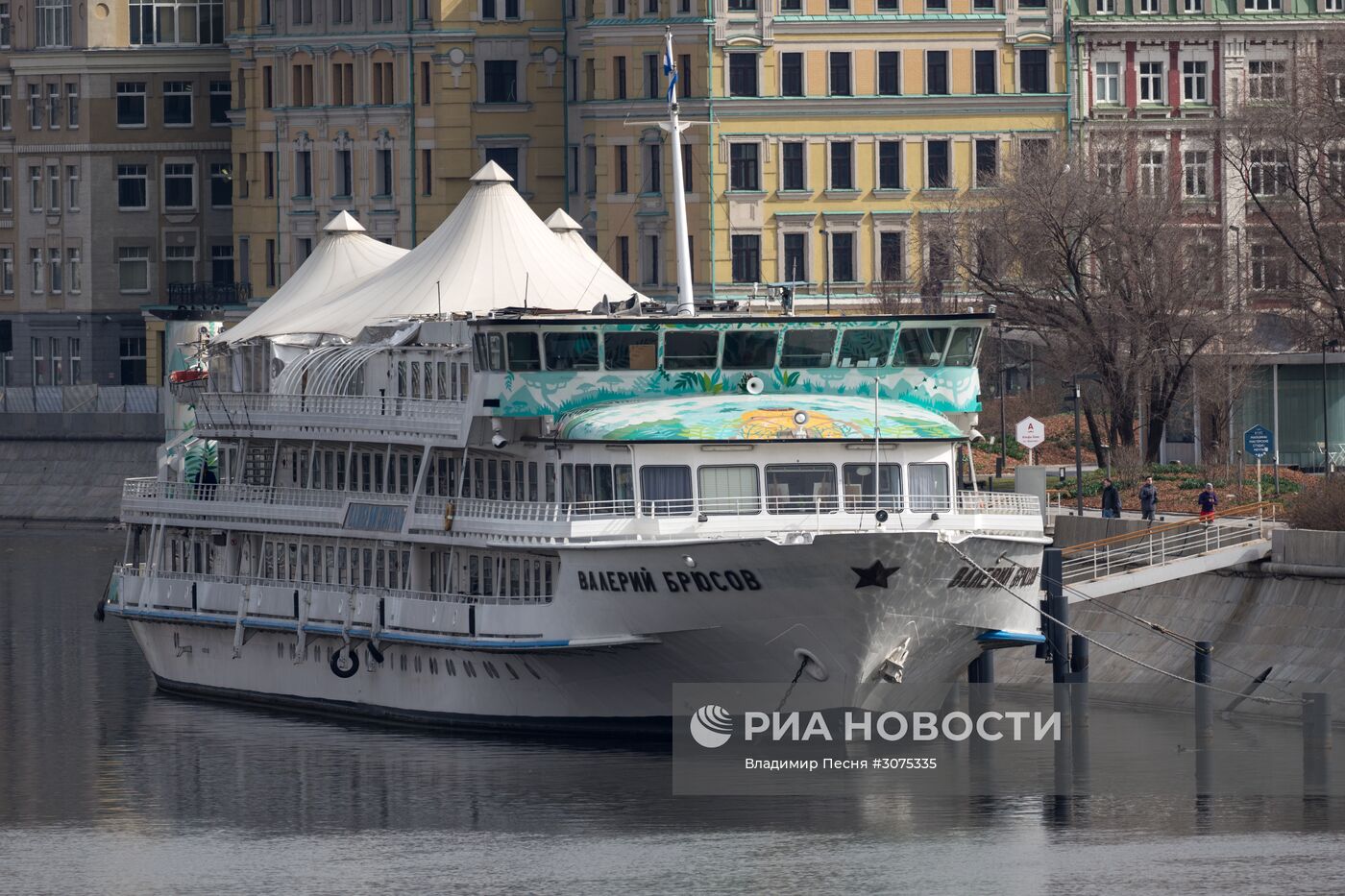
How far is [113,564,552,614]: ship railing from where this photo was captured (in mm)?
65062

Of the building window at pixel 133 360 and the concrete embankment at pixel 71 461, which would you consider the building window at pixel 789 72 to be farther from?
the building window at pixel 133 360

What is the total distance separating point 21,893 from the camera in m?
51.8

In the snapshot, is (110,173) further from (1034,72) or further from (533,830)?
(533,830)

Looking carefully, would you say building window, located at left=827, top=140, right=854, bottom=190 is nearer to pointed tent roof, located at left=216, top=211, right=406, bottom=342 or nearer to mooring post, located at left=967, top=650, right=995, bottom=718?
pointed tent roof, located at left=216, top=211, right=406, bottom=342

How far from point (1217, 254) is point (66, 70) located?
79830 millimetres

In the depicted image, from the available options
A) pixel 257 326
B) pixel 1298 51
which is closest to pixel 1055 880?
pixel 257 326

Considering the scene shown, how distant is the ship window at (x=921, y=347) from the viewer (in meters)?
65.4

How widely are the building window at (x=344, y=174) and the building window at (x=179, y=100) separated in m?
20.2

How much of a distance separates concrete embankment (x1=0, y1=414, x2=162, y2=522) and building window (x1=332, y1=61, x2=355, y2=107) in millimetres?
16580

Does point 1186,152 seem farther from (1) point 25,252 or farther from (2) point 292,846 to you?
(2) point 292,846

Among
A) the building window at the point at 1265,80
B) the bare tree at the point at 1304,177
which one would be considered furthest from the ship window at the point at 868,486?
the building window at the point at 1265,80

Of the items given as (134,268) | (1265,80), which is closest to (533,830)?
(1265,80)

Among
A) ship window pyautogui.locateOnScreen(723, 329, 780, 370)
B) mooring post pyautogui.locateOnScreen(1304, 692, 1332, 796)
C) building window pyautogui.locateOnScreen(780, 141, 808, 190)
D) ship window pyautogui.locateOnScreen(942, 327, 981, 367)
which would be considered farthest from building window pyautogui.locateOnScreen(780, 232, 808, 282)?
mooring post pyautogui.locateOnScreen(1304, 692, 1332, 796)

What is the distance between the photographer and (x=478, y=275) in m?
78.1
